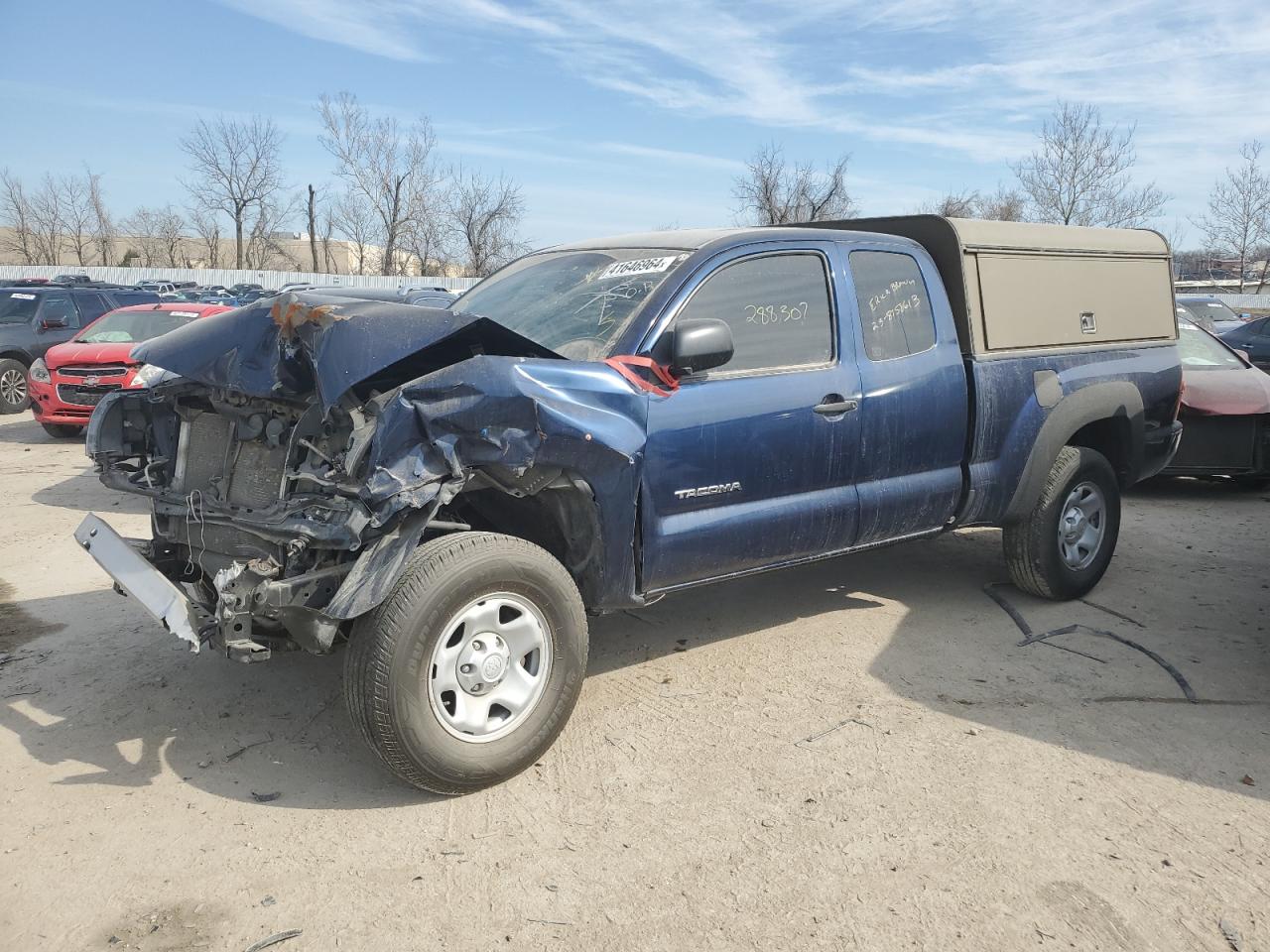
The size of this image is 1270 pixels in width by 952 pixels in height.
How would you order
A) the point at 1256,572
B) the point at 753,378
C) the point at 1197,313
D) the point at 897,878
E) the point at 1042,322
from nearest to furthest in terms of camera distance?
the point at 897,878 < the point at 753,378 < the point at 1042,322 < the point at 1256,572 < the point at 1197,313

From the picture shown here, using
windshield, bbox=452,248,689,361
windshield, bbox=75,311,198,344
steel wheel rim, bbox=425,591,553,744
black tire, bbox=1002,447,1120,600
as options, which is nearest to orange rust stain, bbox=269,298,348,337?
windshield, bbox=452,248,689,361

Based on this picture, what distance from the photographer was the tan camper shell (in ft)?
16.9

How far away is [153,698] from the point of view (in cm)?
429

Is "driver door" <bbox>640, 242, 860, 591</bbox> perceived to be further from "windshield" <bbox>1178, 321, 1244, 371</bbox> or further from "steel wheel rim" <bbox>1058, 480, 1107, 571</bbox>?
"windshield" <bbox>1178, 321, 1244, 371</bbox>

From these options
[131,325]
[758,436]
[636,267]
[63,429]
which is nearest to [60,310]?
[131,325]

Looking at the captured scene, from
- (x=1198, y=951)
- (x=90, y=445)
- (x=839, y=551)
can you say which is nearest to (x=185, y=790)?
(x=90, y=445)

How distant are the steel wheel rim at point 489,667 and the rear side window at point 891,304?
2097mm

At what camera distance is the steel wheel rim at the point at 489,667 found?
3.46 meters

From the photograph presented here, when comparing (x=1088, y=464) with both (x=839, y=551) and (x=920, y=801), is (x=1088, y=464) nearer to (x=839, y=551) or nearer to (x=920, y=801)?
(x=839, y=551)

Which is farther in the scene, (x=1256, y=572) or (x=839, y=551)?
(x=1256, y=572)

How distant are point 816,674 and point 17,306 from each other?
14522 mm

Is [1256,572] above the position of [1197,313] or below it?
below

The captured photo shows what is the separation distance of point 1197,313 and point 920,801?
754 inches

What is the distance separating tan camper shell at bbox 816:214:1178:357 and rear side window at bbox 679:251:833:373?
0.96 meters
